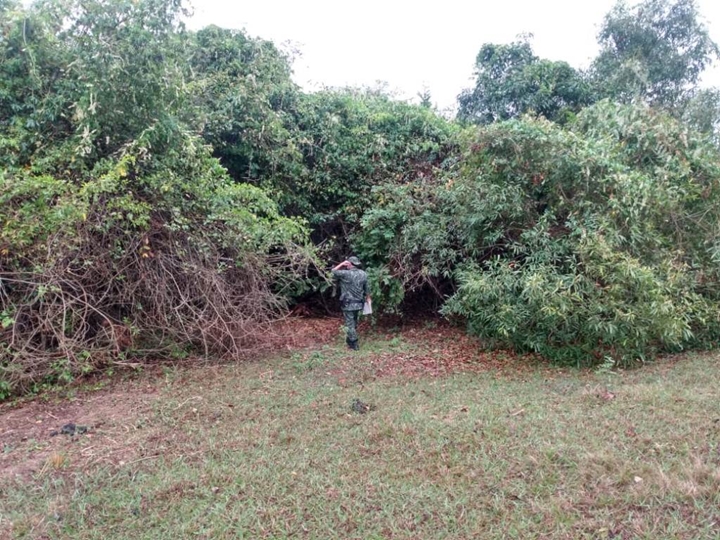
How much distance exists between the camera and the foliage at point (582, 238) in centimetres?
627

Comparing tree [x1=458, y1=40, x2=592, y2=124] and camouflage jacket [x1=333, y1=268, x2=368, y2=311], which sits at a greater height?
tree [x1=458, y1=40, x2=592, y2=124]

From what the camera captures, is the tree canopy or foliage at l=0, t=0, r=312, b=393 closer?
foliage at l=0, t=0, r=312, b=393

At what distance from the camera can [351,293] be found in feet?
25.3

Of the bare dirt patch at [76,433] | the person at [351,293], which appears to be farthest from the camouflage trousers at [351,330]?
the bare dirt patch at [76,433]

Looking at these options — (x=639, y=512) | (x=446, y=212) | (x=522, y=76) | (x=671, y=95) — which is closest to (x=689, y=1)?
(x=671, y=95)

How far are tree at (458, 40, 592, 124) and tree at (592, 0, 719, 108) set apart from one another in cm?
82

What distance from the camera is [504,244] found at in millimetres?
7863

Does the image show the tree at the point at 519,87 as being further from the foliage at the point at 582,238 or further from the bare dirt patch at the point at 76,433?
the bare dirt patch at the point at 76,433

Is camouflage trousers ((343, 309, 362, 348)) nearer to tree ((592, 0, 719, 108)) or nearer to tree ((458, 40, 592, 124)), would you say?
tree ((458, 40, 592, 124))

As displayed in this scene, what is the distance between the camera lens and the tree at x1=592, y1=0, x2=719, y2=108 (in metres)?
12.2

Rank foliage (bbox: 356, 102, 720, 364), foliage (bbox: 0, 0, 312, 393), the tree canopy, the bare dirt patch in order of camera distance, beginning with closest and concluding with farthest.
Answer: the bare dirt patch, foliage (bbox: 0, 0, 312, 393), the tree canopy, foliage (bbox: 356, 102, 720, 364)

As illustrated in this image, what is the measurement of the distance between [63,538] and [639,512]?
3233mm

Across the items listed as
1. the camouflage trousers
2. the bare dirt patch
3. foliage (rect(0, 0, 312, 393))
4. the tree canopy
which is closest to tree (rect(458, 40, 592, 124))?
the tree canopy

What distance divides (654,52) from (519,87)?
11.4 ft
